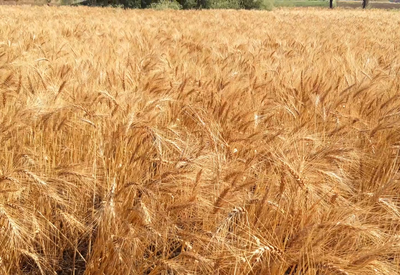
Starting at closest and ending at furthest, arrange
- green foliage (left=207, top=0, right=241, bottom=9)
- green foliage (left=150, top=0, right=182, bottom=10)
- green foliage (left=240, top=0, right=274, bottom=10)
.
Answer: green foliage (left=150, top=0, right=182, bottom=10), green foliage (left=207, top=0, right=241, bottom=9), green foliage (left=240, top=0, right=274, bottom=10)

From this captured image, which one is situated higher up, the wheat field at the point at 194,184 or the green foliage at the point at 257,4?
the green foliage at the point at 257,4

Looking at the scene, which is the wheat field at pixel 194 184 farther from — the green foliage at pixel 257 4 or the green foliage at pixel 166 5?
the green foliage at pixel 257 4

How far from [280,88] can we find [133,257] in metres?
1.69

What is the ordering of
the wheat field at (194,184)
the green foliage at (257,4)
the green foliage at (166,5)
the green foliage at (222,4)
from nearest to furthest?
the wheat field at (194,184) < the green foliage at (166,5) < the green foliage at (222,4) < the green foliage at (257,4)

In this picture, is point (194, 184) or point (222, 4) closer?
point (194, 184)

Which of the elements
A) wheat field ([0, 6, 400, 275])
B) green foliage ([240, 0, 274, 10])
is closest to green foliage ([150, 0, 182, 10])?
green foliage ([240, 0, 274, 10])

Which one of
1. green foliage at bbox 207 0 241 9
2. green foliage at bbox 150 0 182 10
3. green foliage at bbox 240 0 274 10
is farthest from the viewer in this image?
green foliage at bbox 240 0 274 10

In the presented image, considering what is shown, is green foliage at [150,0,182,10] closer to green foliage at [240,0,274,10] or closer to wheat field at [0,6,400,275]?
green foliage at [240,0,274,10]

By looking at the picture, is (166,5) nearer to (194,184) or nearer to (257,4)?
(257,4)

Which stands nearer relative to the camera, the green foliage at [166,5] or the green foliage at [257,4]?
the green foliage at [166,5]

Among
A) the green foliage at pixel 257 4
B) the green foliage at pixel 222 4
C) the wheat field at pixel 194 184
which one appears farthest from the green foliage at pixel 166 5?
the wheat field at pixel 194 184

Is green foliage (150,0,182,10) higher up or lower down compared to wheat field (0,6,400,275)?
higher up

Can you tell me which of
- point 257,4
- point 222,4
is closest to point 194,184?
point 222,4

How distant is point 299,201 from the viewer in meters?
1.21
